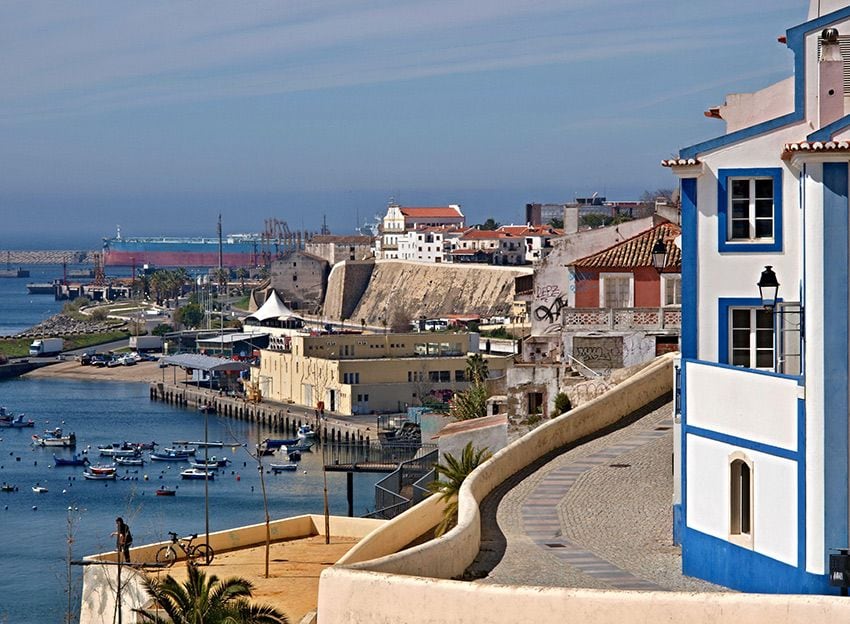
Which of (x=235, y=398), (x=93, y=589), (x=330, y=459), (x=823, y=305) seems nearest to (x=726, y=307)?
(x=823, y=305)

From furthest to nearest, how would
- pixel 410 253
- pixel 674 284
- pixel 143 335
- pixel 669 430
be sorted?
pixel 410 253 < pixel 143 335 < pixel 674 284 < pixel 669 430

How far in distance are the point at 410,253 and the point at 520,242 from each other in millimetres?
18306

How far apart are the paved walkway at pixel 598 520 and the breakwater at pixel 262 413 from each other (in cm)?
5013

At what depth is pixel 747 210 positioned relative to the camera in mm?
14758

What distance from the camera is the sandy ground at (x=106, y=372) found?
117 m

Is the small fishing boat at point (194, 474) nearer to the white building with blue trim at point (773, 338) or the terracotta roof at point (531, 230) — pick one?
the white building with blue trim at point (773, 338)

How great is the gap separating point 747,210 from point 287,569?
10003 mm

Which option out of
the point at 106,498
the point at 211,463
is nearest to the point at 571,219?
the point at 106,498

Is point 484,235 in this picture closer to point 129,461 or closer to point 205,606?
point 129,461

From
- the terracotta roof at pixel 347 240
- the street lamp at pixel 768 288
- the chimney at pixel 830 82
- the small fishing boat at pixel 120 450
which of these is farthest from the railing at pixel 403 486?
the terracotta roof at pixel 347 240

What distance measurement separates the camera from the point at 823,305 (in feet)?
41.6

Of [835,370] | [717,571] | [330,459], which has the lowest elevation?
[330,459]

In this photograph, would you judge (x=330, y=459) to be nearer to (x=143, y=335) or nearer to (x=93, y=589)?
(x=93, y=589)

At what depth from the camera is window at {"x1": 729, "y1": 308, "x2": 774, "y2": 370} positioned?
1460 cm
